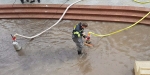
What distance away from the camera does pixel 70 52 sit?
7.56 metres

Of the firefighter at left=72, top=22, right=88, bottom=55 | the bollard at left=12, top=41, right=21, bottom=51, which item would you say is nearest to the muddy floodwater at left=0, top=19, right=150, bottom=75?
the bollard at left=12, top=41, right=21, bottom=51

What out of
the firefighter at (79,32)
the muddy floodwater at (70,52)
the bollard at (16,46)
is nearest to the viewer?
the firefighter at (79,32)

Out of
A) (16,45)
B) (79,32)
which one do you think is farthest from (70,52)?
(16,45)

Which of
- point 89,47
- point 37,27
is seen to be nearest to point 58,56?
point 89,47

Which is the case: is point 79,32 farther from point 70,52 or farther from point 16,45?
point 16,45

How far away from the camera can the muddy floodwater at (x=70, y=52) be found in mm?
6914

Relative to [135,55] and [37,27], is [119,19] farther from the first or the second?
[37,27]

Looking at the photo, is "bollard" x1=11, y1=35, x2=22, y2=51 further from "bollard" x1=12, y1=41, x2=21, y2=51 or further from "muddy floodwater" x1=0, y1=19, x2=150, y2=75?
"muddy floodwater" x1=0, y1=19, x2=150, y2=75

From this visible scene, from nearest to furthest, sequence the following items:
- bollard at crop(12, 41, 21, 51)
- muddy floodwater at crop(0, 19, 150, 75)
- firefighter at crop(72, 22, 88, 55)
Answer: firefighter at crop(72, 22, 88, 55)
muddy floodwater at crop(0, 19, 150, 75)
bollard at crop(12, 41, 21, 51)

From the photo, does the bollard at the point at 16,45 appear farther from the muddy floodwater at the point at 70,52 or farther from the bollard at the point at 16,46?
the muddy floodwater at the point at 70,52

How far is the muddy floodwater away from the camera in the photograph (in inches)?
272

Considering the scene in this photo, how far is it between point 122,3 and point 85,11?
1540 mm

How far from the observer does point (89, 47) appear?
7602mm

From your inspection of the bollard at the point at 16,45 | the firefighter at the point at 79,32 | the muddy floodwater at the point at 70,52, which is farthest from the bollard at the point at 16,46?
the firefighter at the point at 79,32
